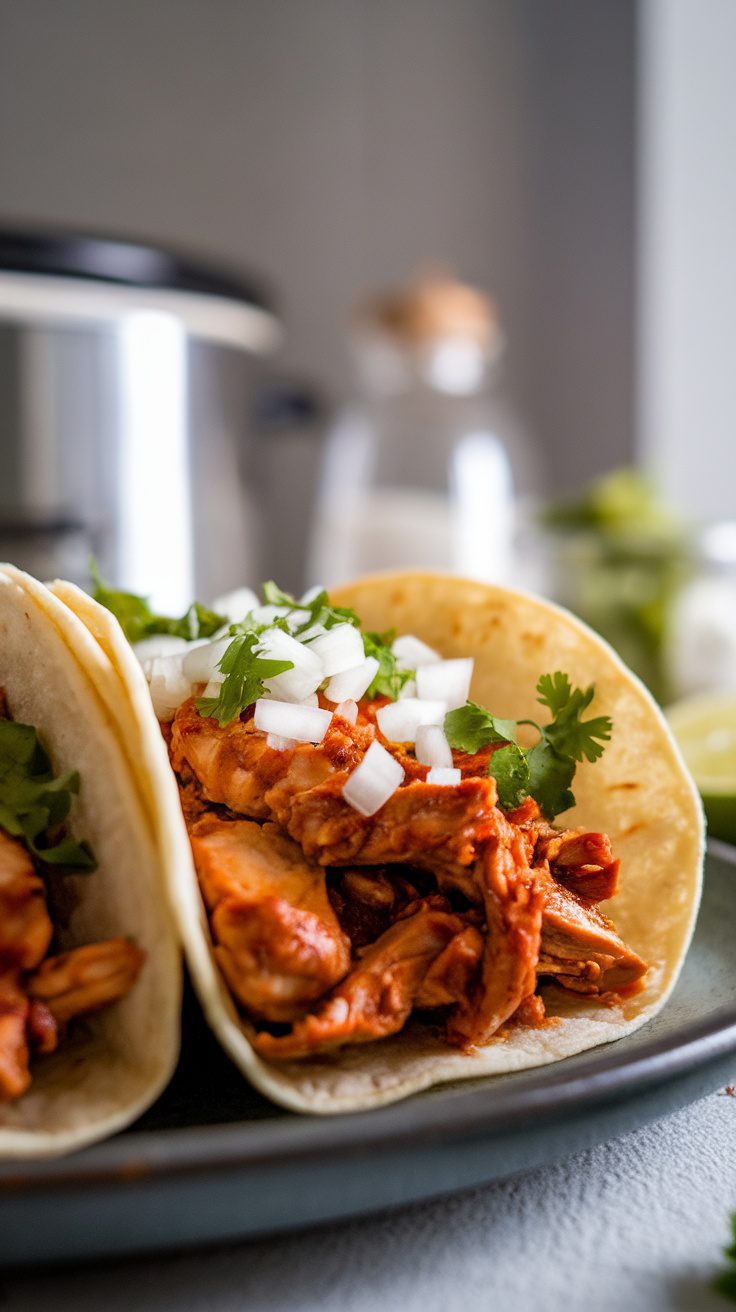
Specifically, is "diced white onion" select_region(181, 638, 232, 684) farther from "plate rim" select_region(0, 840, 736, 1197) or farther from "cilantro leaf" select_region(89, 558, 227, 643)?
"plate rim" select_region(0, 840, 736, 1197)

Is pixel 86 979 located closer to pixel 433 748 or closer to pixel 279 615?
pixel 433 748

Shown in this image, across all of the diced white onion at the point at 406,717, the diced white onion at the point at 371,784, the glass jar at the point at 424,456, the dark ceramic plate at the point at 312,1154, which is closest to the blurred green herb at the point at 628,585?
the glass jar at the point at 424,456

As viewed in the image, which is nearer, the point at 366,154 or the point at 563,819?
the point at 563,819

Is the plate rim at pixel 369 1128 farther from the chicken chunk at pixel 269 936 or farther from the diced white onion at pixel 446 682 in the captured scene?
the diced white onion at pixel 446 682

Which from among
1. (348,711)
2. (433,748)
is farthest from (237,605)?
(433,748)

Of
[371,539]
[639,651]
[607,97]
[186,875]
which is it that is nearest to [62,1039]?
[186,875]
